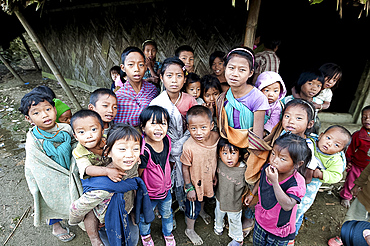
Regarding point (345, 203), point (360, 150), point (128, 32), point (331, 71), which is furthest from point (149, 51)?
point (345, 203)

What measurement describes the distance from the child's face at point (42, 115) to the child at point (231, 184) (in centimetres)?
155

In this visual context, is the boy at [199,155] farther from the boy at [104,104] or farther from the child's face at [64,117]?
the child's face at [64,117]

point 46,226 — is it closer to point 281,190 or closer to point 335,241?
point 281,190

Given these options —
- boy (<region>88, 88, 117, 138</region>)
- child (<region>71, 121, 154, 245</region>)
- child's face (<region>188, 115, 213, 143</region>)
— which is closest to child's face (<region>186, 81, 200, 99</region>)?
child's face (<region>188, 115, 213, 143</region>)

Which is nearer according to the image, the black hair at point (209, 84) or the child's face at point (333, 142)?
the child's face at point (333, 142)

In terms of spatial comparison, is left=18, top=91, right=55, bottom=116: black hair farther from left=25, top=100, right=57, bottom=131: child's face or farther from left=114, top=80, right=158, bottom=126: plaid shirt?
left=114, top=80, right=158, bottom=126: plaid shirt

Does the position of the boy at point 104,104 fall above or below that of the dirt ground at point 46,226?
above

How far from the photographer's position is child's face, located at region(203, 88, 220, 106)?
2336 millimetres

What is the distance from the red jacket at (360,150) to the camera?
98.4 inches

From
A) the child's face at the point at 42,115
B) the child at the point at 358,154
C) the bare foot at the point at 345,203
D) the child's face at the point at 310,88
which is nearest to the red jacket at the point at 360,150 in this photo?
the child at the point at 358,154

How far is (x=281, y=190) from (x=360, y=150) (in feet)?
5.97

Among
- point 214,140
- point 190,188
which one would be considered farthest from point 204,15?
point 190,188

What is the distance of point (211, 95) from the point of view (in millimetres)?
2352

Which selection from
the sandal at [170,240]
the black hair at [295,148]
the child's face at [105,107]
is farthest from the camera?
the sandal at [170,240]
